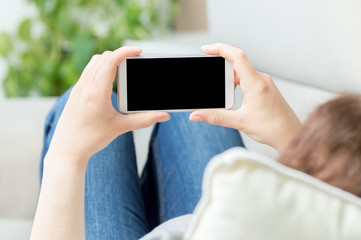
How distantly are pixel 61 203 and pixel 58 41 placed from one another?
4.33 feet

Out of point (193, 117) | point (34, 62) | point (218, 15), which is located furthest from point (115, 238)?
point (34, 62)

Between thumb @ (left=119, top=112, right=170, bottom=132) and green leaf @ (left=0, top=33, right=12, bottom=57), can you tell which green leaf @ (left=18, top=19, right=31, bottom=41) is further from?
thumb @ (left=119, top=112, right=170, bottom=132)

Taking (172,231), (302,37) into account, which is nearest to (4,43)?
(302,37)

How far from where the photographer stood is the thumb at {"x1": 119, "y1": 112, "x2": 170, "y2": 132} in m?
0.55

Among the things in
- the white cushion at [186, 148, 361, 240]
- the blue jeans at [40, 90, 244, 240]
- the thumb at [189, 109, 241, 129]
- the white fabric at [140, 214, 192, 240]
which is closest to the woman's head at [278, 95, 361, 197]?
the white cushion at [186, 148, 361, 240]

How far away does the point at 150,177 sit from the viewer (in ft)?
2.74

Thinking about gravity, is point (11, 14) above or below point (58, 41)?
above

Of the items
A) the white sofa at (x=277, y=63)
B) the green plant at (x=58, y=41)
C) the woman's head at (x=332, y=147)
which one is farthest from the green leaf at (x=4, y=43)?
the woman's head at (x=332, y=147)

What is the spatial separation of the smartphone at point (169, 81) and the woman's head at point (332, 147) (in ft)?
0.94

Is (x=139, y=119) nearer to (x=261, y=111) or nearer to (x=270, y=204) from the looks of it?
(x=261, y=111)

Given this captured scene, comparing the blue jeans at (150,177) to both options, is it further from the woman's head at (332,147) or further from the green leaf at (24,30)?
the green leaf at (24,30)

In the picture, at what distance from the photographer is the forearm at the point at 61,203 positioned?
464 mm

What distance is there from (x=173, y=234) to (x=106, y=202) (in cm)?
29

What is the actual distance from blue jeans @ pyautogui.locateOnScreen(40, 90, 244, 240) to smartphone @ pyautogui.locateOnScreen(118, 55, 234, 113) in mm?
157
